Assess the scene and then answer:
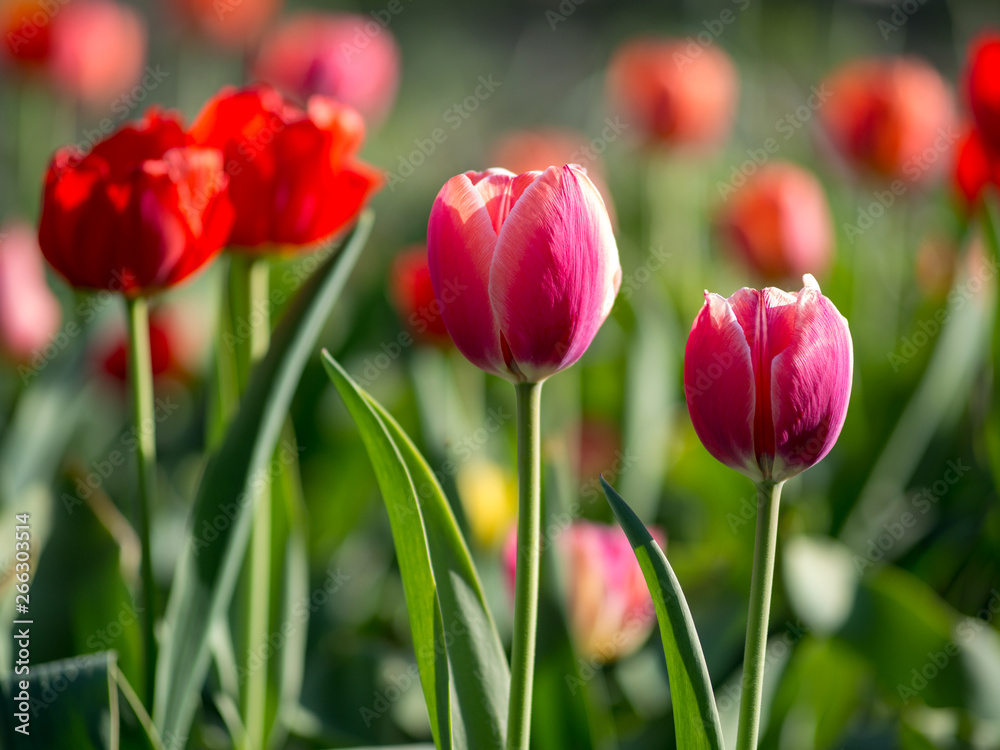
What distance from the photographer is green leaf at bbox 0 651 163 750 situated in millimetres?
471

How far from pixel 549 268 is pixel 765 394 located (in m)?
0.10

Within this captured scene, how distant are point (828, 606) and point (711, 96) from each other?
1.14 m

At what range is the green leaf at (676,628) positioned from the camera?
39 centimetres

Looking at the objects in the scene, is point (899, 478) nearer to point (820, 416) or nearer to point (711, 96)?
point (820, 416)

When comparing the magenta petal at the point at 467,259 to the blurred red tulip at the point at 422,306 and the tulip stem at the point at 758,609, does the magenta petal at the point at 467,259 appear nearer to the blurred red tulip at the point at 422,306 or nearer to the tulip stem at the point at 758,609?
the tulip stem at the point at 758,609

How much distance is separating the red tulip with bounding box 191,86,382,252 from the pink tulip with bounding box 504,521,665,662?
0.91ft

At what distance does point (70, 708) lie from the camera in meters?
0.47

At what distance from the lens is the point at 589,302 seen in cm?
41

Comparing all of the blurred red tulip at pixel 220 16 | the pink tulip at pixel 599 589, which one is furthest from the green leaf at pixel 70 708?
the blurred red tulip at pixel 220 16

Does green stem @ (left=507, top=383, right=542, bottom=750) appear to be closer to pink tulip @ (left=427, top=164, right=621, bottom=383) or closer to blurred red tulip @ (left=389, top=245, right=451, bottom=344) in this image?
pink tulip @ (left=427, top=164, right=621, bottom=383)

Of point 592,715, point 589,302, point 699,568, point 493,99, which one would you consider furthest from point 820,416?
point 493,99

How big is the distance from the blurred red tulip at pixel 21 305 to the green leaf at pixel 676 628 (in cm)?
94

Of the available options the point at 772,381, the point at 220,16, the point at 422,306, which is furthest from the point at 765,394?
the point at 220,16

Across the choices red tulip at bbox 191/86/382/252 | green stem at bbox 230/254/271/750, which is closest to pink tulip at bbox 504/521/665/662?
green stem at bbox 230/254/271/750
